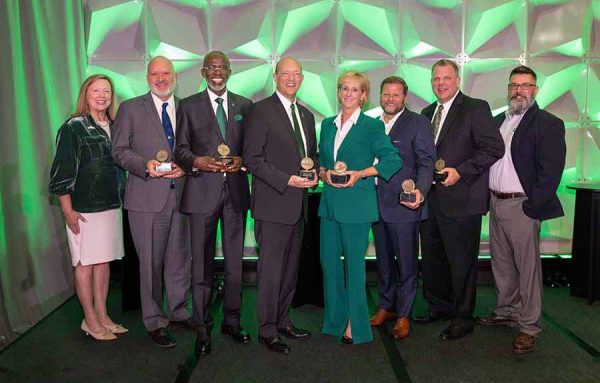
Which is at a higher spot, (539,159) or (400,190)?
(539,159)

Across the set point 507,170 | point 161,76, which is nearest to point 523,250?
point 507,170

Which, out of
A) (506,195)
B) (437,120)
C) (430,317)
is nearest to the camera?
(506,195)

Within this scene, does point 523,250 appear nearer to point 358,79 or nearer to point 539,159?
point 539,159

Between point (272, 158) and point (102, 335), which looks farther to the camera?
point (102, 335)

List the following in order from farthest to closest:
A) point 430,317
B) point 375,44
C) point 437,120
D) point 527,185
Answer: point 375,44 < point 430,317 < point 437,120 < point 527,185

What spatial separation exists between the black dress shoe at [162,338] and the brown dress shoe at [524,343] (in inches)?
97.7

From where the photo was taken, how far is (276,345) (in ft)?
12.4

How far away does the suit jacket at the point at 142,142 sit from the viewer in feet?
12.8

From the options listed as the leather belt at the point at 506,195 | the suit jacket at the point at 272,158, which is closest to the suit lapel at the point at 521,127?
the leather belt at the point at 506,195

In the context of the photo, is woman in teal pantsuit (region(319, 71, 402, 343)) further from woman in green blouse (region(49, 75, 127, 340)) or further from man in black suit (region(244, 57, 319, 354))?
woman in green blouse (region(49, 75, 127, 340))

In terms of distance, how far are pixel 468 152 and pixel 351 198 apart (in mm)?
1033

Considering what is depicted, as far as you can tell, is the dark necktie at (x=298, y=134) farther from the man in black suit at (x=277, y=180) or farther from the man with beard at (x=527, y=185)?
the man with beard at (x=527, y=185)

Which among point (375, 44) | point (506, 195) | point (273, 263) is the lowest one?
point (273, 263)

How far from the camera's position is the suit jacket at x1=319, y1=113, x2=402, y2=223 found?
3604mm
